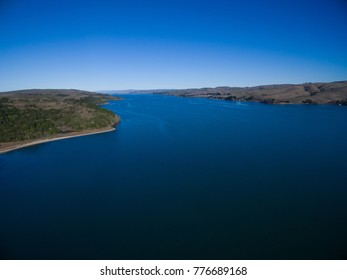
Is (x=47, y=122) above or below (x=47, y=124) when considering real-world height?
above

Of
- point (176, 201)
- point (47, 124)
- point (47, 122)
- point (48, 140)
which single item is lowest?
point (176, 201)

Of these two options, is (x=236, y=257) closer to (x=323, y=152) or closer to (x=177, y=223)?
(x=177, y=223)

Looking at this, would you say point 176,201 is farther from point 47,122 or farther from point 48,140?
point 47,122

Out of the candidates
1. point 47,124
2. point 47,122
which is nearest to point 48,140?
point 47,124

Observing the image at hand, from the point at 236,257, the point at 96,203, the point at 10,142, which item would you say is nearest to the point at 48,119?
the point at 10,142

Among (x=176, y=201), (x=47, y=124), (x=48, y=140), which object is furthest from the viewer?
(x=47, y=124)

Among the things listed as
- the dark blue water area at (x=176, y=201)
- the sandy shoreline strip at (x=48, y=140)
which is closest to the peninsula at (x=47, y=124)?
the sandy shoreline strip at (x=48, y=140)

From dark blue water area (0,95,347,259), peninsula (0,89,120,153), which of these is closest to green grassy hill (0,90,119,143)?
peninsula (0,89,120,153)

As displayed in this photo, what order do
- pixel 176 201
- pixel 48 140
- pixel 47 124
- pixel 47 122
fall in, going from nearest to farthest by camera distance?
pixel 176 201 < pixel 48 140 < pixel 47 124 < pixel 47 122
